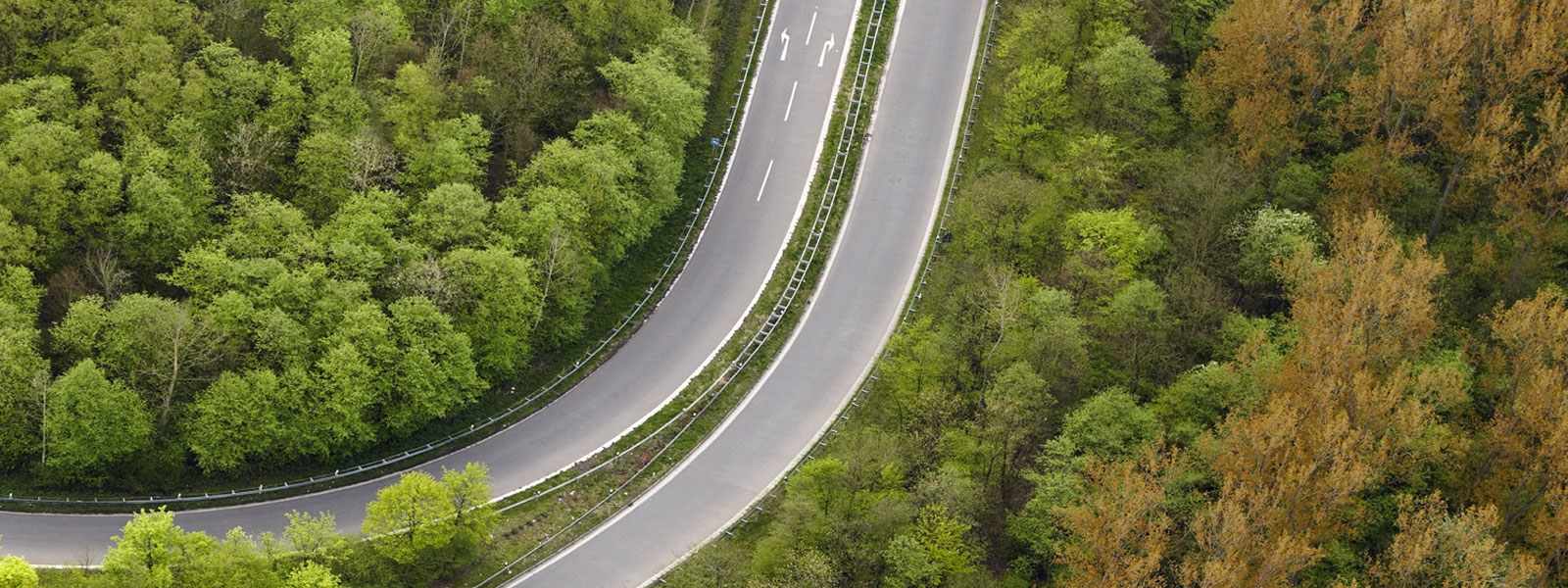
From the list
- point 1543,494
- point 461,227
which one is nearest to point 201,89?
point 461,227

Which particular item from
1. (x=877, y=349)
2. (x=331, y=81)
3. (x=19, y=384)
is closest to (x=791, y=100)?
(x=877, y=349)

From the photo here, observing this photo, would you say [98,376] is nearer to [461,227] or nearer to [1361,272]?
[461,227]

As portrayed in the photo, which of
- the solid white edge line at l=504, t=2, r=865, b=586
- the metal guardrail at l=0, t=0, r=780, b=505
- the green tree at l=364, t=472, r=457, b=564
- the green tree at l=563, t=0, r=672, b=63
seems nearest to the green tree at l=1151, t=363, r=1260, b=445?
the solid white edge line at l=504, t=2, r=865, b=586

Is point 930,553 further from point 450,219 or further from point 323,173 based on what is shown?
point 323,173

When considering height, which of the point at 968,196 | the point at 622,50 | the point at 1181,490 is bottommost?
the point at 1181,490

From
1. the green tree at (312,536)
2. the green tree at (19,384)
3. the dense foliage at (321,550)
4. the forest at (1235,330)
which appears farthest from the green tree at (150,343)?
the forest at (1235,330)

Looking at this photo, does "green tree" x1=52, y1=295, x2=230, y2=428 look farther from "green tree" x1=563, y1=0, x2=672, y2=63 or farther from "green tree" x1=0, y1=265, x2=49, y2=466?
"green tree" x1=563, y1=0, x2=672, y2=63
